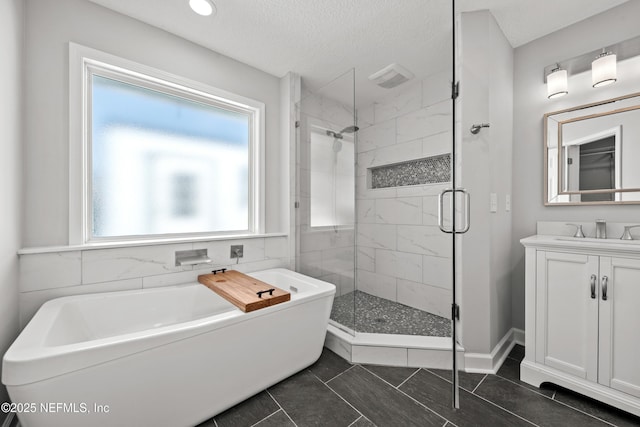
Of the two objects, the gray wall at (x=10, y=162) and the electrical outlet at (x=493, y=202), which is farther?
the electrical outlet at (x=493, y=202)

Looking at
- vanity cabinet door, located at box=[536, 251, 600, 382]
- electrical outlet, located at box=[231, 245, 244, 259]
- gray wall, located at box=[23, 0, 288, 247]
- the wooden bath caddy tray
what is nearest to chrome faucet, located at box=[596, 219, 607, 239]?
vanity cabinet door, located at box=[536, 251, 600, 382]

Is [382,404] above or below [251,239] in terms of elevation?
below

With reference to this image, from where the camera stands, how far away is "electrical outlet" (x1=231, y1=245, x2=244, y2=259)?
2.23 metres

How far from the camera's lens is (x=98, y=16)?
1.67 metres

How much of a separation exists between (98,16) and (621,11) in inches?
142

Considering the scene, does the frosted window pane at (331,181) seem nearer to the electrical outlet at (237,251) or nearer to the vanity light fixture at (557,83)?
the electrical outlet at (237,251)

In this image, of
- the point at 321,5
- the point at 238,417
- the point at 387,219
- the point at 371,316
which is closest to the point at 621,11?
the point at 321,5

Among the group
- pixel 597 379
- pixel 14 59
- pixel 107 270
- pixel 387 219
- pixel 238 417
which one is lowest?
pixel 238 417

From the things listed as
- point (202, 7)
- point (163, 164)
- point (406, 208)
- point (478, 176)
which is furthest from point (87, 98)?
point (406, 208)

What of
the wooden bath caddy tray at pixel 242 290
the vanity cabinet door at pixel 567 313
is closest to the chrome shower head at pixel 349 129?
the wooden bath caddy tray at pixel 242 290

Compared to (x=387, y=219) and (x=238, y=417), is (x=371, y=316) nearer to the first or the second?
(x=387, y=219)

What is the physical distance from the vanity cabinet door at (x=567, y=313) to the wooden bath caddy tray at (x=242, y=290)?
65.3 inches

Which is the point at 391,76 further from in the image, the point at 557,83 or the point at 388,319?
the point at 388,319

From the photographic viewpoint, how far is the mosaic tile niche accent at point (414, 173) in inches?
101
